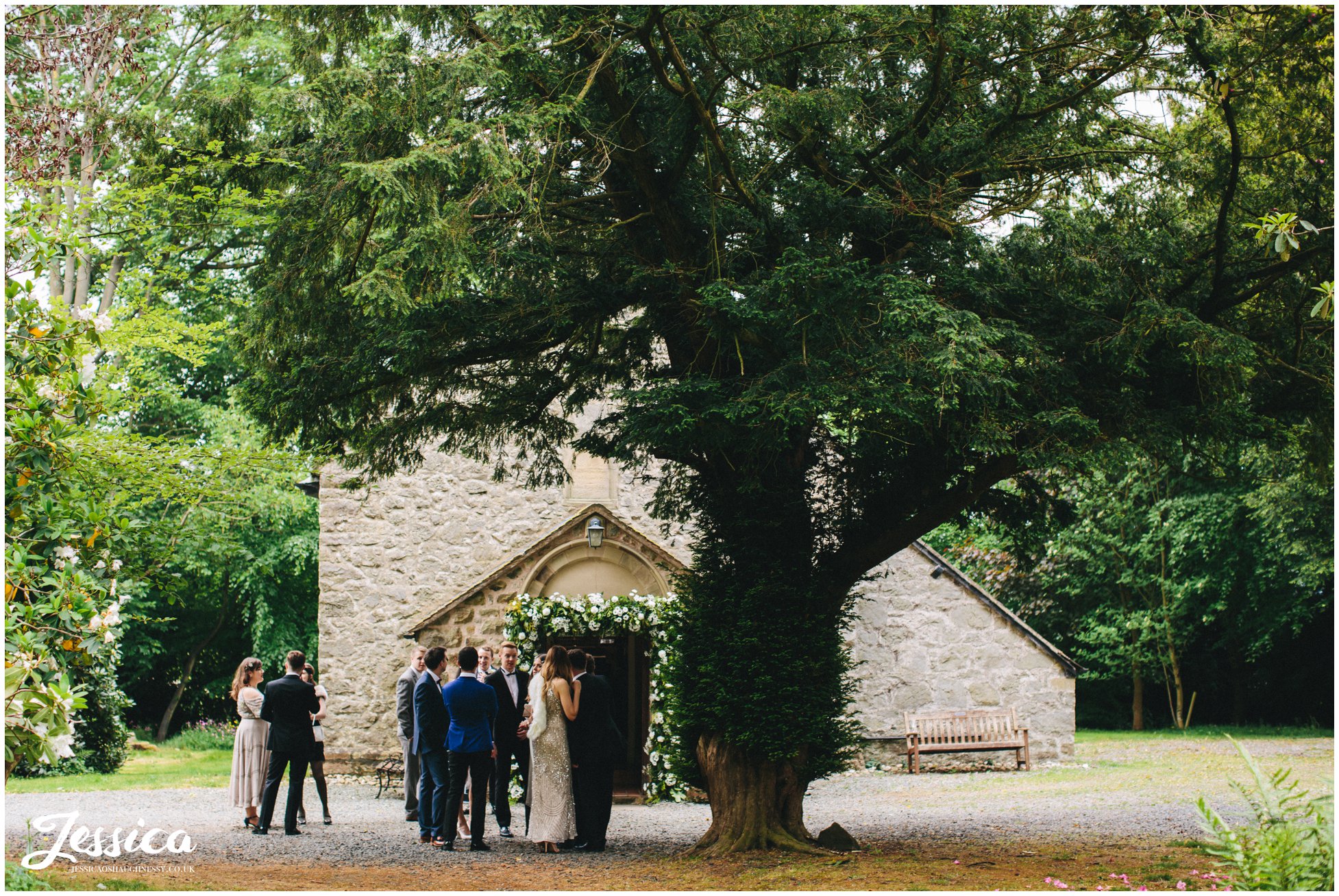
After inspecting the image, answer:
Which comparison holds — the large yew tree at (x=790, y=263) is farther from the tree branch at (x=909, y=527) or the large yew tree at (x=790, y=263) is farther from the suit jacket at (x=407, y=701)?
the suit jacket at (x=407, y=701)

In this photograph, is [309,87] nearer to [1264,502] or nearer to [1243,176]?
[1243,176]

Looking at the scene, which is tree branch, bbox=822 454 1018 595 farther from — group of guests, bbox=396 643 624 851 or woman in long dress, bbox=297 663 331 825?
woman in long dress, bbox=297 663 331 825

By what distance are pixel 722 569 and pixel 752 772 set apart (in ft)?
5.51

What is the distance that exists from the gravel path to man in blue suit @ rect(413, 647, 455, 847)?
0.40 m

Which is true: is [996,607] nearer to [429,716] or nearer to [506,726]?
[506,726]

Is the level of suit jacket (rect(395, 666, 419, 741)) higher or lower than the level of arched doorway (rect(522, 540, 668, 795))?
lower

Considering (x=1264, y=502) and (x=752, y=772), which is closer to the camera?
(x=752, y=772)

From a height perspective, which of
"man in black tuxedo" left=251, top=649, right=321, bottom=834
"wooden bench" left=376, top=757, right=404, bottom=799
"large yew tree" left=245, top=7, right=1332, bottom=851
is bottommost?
"wooden bench" left=376, top=757, right=404, bottom=799

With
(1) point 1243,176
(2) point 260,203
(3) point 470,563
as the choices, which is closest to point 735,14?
(2) point 260,203

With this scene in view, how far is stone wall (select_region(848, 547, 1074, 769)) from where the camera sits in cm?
1628

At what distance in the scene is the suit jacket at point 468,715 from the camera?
31.2ft

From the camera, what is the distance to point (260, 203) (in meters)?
7.53

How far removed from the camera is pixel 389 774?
14.0m

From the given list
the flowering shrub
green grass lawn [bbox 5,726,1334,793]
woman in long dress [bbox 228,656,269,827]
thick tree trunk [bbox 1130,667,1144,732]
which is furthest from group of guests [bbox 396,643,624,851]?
thick tree trunk [bbox 1130,667,1144,732]
